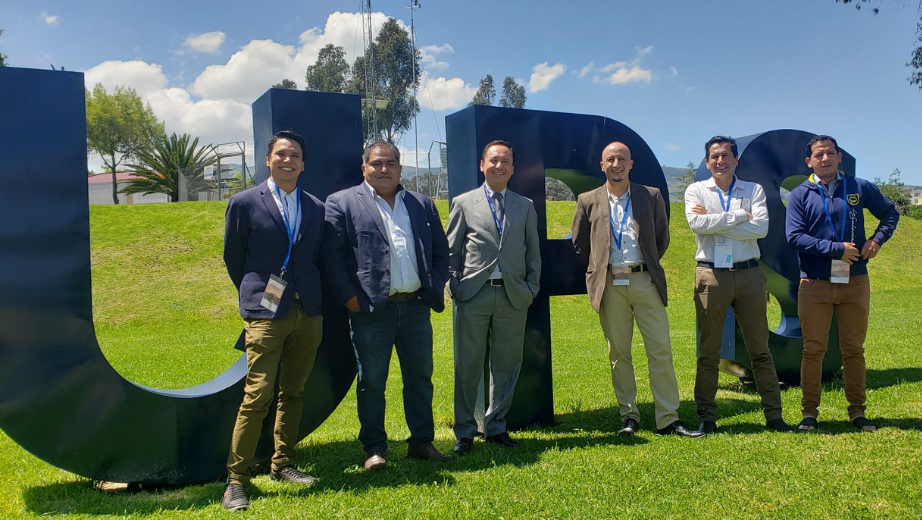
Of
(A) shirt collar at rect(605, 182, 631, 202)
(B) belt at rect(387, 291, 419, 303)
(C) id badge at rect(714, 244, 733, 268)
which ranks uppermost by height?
(A) shirt collar at rect(605, 182, 631, 202)

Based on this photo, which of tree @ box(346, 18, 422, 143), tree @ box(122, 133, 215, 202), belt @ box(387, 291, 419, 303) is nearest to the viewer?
belt @ box(387, 291, 419, 303)

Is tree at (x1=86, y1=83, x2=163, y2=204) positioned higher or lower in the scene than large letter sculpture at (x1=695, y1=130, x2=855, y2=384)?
higher

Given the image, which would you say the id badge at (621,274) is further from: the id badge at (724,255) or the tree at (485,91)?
the tree at (485,91)

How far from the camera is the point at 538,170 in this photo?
5406 millimetres

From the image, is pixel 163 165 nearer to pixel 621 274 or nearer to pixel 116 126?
pixel 116 126

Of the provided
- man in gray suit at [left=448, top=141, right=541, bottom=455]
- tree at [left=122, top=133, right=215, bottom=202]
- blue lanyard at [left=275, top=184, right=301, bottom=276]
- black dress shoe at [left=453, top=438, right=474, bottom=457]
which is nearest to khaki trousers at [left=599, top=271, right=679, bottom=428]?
man in gray suit at [left=448, top=141, right=541, bottom=455]

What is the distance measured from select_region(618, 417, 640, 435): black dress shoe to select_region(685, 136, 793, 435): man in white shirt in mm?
509

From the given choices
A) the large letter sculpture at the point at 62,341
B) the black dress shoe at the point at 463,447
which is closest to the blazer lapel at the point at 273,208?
the large letter sculpture at the point at 62,341

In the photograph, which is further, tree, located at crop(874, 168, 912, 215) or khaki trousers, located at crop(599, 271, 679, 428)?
tree, located at crop(874, 168, 912, 215)

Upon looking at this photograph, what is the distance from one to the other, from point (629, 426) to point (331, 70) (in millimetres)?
44273

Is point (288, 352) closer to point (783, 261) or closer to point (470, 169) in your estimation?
point (470, 169)

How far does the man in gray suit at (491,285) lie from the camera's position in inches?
178

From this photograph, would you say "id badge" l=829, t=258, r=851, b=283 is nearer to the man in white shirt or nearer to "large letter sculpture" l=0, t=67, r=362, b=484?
the man in white shirt

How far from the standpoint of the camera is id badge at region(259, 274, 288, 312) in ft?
12.3
